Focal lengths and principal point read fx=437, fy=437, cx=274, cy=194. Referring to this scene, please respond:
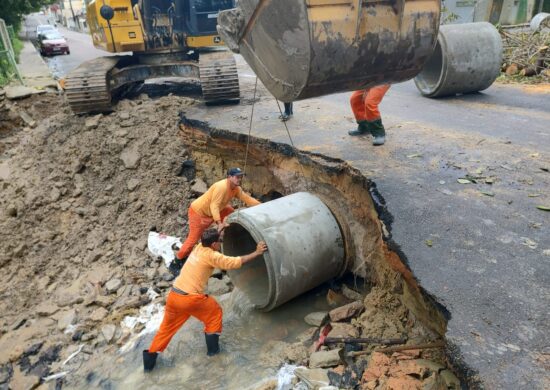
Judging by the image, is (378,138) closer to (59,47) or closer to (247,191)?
(247,191)

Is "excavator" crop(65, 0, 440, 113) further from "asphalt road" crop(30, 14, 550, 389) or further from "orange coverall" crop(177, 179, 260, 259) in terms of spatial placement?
"orange coverall" crop(177, 179, 260, 259)

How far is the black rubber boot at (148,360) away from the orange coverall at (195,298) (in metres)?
0.05

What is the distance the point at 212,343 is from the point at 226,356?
7.4 inches

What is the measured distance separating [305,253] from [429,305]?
4.64ft

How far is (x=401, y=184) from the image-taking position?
449 cm

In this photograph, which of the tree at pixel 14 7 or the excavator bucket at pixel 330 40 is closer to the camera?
the excavator bucket at pixel 330 40

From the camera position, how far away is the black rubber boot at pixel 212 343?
435 cm

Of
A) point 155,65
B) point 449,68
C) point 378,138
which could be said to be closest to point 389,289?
point 378,138

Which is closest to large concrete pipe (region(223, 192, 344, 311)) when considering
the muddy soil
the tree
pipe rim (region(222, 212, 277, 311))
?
pipe rim (region(222, 212, 277, 311))

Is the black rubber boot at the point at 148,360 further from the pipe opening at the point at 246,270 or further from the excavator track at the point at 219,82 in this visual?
the excavator track at the point at 219,82

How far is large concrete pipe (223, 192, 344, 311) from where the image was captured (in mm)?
4117

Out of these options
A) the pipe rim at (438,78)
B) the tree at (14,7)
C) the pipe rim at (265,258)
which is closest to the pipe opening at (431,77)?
the pipe rim at (438,78)

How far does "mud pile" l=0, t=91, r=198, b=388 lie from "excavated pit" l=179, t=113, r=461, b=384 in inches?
39.0

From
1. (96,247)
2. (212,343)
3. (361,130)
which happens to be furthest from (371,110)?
(96,247)
